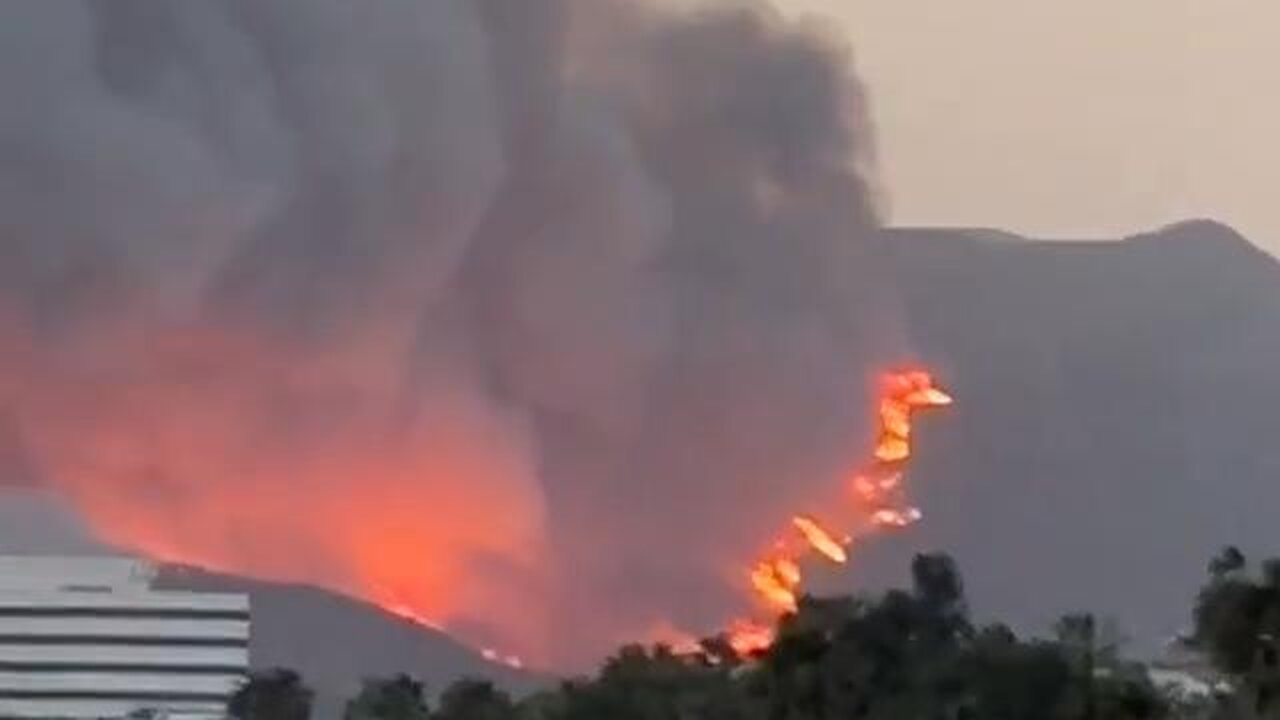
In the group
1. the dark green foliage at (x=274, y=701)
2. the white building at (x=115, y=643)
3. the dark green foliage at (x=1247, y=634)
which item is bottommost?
the dark green foliage at (x=1247, y=634)

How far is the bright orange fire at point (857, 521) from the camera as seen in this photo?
6731cm

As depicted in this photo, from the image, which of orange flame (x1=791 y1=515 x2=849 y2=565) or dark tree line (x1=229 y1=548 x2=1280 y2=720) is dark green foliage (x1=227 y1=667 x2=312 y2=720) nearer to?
dark tree line (x1=229 y1=548 x2=1280 y2=720)

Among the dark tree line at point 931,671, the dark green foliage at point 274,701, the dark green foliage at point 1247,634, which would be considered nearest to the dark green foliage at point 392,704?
the dark green foliage at point 274,701

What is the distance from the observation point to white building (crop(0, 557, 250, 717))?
80.9m

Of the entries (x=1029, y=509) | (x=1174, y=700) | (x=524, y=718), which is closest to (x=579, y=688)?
(x=524, y=718)

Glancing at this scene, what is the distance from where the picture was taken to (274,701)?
57000mm

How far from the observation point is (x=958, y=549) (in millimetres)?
126000

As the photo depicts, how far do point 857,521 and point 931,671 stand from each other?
36.9m

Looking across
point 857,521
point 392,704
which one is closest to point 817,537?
point 857,521

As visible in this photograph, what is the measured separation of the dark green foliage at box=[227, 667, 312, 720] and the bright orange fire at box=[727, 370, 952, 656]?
7.04 meters

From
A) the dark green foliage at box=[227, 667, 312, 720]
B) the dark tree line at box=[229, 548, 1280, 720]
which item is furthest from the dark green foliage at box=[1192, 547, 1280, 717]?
the dark green foliage at box=[227, 667, 312, 720]

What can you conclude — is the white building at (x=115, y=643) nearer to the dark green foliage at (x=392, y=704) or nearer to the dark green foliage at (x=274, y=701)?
the dark green foliage at (x=274, y=701)

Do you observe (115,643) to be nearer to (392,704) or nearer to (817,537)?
(817,537)

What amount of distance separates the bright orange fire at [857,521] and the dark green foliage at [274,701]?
704 cm
